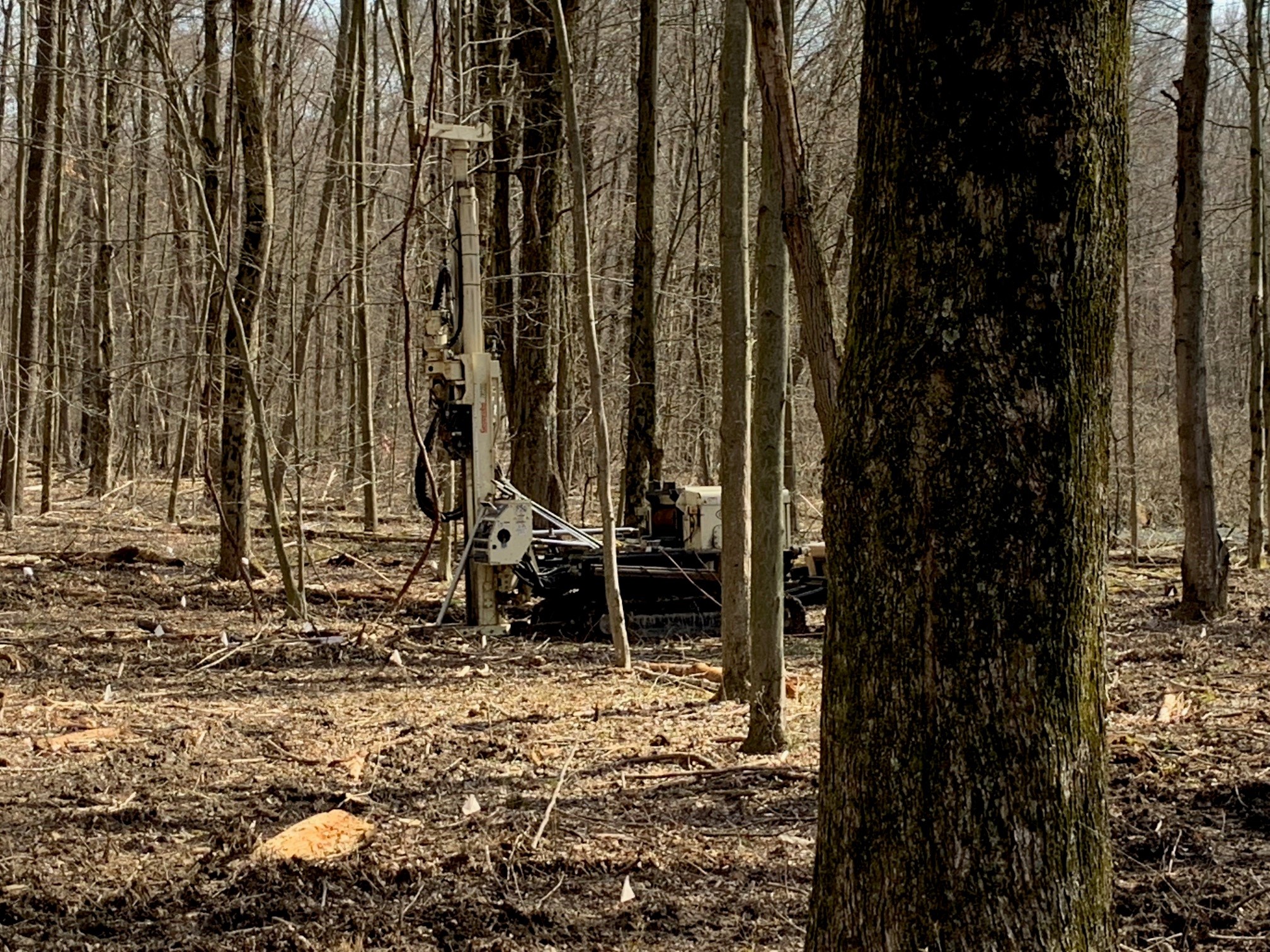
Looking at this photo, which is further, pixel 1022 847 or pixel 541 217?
pixel 541 217

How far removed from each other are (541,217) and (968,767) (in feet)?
35.8

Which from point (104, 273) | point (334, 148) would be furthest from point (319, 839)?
point (104, 273)

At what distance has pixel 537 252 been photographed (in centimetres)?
1284

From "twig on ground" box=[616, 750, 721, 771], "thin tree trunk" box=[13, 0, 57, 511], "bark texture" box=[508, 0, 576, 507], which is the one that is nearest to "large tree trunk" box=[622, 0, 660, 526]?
"bark texture" box=[508, 0, 576, 507]

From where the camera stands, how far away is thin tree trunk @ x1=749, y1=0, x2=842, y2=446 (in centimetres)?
348

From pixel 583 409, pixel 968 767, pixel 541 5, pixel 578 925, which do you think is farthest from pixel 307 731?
pixel 583 409

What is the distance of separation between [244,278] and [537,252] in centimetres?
298

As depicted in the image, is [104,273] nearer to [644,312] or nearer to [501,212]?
[501,212]

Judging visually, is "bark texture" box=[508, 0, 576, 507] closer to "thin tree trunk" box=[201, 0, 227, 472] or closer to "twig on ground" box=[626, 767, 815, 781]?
"thin tree trunk" box=[201, 0, 227, 472]

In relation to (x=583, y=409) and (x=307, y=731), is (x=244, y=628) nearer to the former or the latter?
(x=307, y=731)

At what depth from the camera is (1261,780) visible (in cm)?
555

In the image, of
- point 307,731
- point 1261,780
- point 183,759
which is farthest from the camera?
point 307,731

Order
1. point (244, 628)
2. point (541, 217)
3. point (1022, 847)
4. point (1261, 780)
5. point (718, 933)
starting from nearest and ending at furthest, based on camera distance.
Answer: point (1022, 847)
point (718, 933)
point (1261, 780)
point (244, 628)
point (541, 217)

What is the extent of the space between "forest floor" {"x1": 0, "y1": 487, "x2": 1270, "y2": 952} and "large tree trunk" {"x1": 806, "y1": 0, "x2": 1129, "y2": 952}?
1517mm
